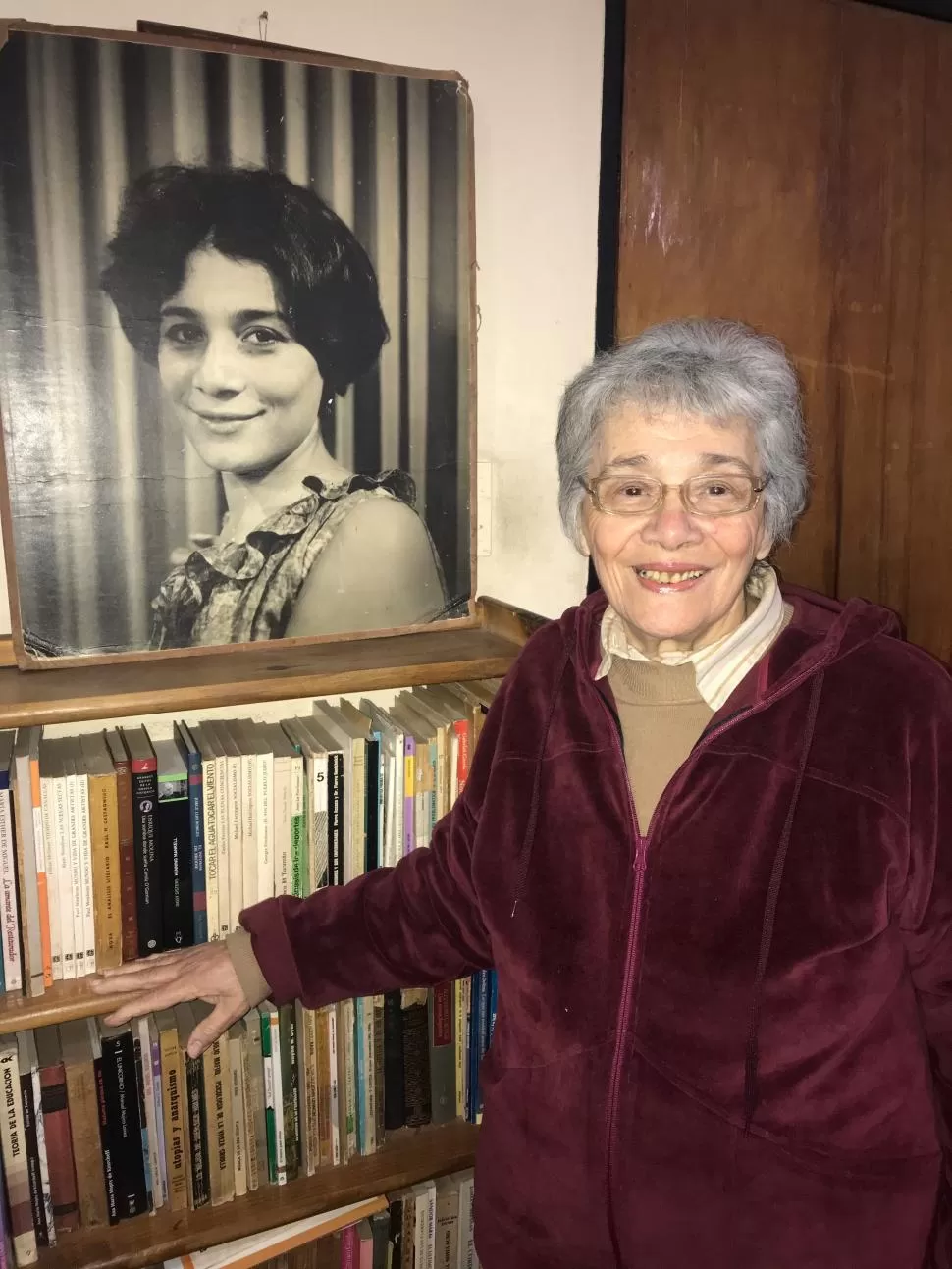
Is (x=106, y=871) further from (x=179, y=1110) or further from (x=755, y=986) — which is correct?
(x=755, y=986)

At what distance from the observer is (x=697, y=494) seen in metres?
1.03

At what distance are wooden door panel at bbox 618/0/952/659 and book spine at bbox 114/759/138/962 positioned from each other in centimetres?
107

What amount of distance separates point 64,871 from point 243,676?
0.33 m

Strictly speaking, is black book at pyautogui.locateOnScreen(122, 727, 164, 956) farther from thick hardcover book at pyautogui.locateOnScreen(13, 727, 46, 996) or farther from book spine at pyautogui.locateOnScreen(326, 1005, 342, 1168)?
book spine at pyautogui.locateOnScreen(326, 1005, 342, 1168)

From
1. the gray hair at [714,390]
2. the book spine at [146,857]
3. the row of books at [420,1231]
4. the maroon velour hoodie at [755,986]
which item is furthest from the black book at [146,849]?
the gray hair at [714,390]

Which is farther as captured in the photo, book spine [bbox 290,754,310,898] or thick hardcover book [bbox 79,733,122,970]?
book spine [bbox 290,754,310,898]

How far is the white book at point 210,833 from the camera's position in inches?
45.8

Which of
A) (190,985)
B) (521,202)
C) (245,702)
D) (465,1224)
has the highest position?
(521,202)

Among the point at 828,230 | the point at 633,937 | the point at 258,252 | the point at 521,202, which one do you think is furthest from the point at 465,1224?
the point at 828,230

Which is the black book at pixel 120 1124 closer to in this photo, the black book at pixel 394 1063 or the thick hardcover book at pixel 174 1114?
the thick hardcover book at pixel 174 1114

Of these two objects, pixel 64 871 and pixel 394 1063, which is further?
pixel 394 1063

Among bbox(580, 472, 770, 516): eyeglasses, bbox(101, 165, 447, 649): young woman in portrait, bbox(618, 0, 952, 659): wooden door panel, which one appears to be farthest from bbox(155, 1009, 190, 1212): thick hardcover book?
bbox(618, 0, 952, 659): wooden door panel

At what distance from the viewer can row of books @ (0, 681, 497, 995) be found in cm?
110

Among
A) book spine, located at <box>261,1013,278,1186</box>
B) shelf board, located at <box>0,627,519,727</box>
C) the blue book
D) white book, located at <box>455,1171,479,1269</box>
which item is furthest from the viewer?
white book, located at <box>455,1171,479,1269</box>
